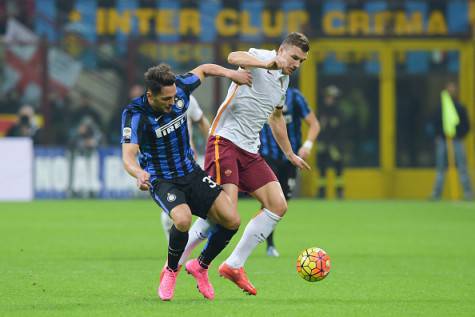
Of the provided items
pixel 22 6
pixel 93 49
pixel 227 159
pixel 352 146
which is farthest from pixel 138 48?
pixel 227 159

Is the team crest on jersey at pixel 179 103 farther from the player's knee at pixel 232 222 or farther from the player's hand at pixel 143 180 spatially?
the player's knee at pixel 232 222

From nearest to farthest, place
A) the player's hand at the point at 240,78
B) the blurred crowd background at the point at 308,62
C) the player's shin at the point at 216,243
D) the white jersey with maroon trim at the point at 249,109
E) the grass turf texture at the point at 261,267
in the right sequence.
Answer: the grass turf texture at the point at 261,267 → the player's hand at the point at 240,78 → the player's shin at the point at 216,243 → the white jersey with maroon trim at the point at 249,109 → the blurred crowd background at the point at 308,62

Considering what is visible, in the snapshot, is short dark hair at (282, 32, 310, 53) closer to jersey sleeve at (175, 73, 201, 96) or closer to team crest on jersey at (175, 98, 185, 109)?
jersey sleeve at (175, 73, 201, 96)

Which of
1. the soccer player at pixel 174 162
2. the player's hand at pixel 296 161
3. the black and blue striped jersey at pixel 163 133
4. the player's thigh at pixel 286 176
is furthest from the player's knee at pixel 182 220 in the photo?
the player's thigh at pixel 286 176

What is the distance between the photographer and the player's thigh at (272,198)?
9.71m

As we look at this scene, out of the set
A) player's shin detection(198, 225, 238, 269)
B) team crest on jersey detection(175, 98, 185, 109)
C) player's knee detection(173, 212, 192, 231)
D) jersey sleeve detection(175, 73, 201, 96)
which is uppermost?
jersey sleeve detection(175, 73, 201, 96)

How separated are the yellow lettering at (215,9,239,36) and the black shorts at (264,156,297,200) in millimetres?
12070

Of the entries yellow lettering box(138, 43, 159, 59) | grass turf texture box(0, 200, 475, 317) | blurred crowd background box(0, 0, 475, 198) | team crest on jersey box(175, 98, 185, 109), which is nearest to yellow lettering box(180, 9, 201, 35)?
blurred crowd background box(0, 0, 475, 198)

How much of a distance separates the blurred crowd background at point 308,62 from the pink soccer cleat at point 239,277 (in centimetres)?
1523

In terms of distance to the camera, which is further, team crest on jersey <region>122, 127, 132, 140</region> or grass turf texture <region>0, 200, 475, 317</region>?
team crest on jersey <region>122, 127, 132, 140</region>

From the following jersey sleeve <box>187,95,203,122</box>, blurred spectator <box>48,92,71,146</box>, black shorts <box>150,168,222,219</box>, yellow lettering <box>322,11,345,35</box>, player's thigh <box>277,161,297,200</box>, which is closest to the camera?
black shorts <box>150,168,222,219</box>

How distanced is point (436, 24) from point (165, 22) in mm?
5582

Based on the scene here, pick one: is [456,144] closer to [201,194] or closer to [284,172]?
[284,172]

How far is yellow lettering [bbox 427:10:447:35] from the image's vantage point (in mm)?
25141
